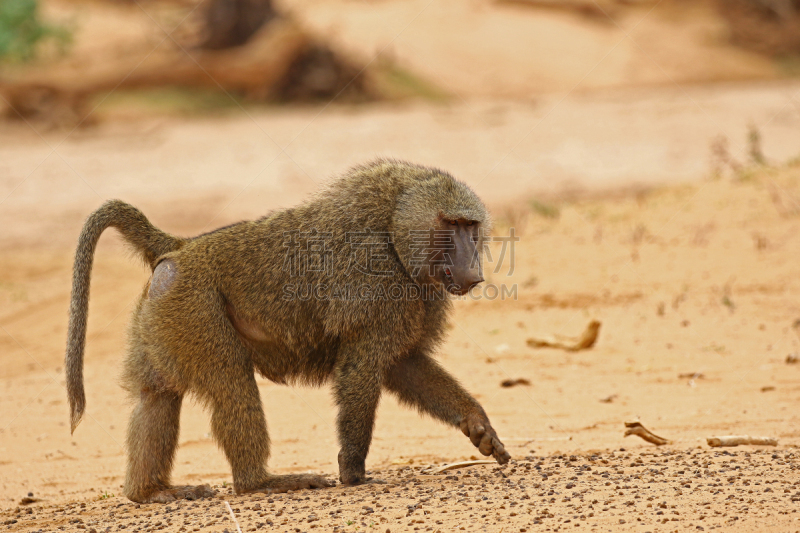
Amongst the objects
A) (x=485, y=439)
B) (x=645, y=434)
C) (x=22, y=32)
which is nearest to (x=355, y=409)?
(x=485, y=439)

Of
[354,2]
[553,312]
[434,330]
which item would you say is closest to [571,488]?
[434,330]

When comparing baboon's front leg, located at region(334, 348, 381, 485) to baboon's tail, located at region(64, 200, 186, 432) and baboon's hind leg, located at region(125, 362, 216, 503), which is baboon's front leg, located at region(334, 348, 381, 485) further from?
baboon's tail, located at region(64, 200, 186, 432)

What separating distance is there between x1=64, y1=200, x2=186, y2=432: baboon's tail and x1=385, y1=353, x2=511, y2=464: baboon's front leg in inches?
54.1

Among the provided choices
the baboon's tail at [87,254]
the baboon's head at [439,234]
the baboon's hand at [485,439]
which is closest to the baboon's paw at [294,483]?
the baboon's hand at [485,439]

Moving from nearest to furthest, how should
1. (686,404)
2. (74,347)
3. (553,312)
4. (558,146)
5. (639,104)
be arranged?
(74,347)
(686,404)
(553,312)
(558,146)
(639,104)

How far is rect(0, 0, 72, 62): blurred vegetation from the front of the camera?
1633 cm

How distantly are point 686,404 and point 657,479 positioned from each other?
197 centimetres

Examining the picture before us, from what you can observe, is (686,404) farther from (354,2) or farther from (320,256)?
(354,2)

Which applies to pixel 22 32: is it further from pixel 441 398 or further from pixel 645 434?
pixel 645 434

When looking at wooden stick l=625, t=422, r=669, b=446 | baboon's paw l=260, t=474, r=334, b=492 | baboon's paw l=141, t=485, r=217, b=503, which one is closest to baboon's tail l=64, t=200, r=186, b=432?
baboon's paw l=141, t=485, r=217, b=503

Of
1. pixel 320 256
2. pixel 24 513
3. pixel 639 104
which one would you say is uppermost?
pixel 639 104

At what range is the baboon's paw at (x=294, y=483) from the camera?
4199mm

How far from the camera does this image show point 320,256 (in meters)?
4.28

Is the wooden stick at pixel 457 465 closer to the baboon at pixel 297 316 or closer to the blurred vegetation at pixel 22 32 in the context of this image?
the baboon at pixel 297 316
